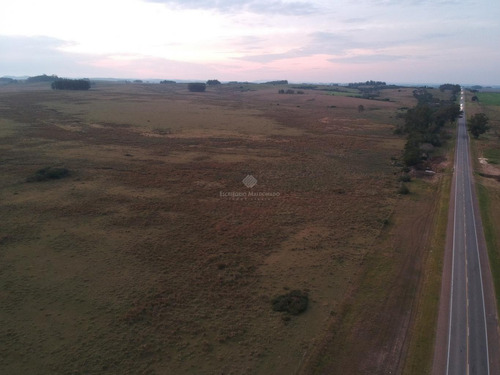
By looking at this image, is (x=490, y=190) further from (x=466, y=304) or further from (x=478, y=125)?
(x=478, y=125)

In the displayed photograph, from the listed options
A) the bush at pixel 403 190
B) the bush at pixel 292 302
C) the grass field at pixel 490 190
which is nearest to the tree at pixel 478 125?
the grass field at pixel 490 190

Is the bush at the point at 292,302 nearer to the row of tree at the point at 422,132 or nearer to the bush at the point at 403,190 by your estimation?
the bush at the point at 403,190

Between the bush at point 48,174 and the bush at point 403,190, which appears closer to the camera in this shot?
the bush at point 403,190

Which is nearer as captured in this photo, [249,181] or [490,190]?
[490,190]

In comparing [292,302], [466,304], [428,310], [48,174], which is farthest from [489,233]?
[48,174]

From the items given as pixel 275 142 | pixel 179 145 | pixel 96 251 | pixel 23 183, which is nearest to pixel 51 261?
pixel 96 251

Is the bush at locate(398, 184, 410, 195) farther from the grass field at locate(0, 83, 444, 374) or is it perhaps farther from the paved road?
the paved road
